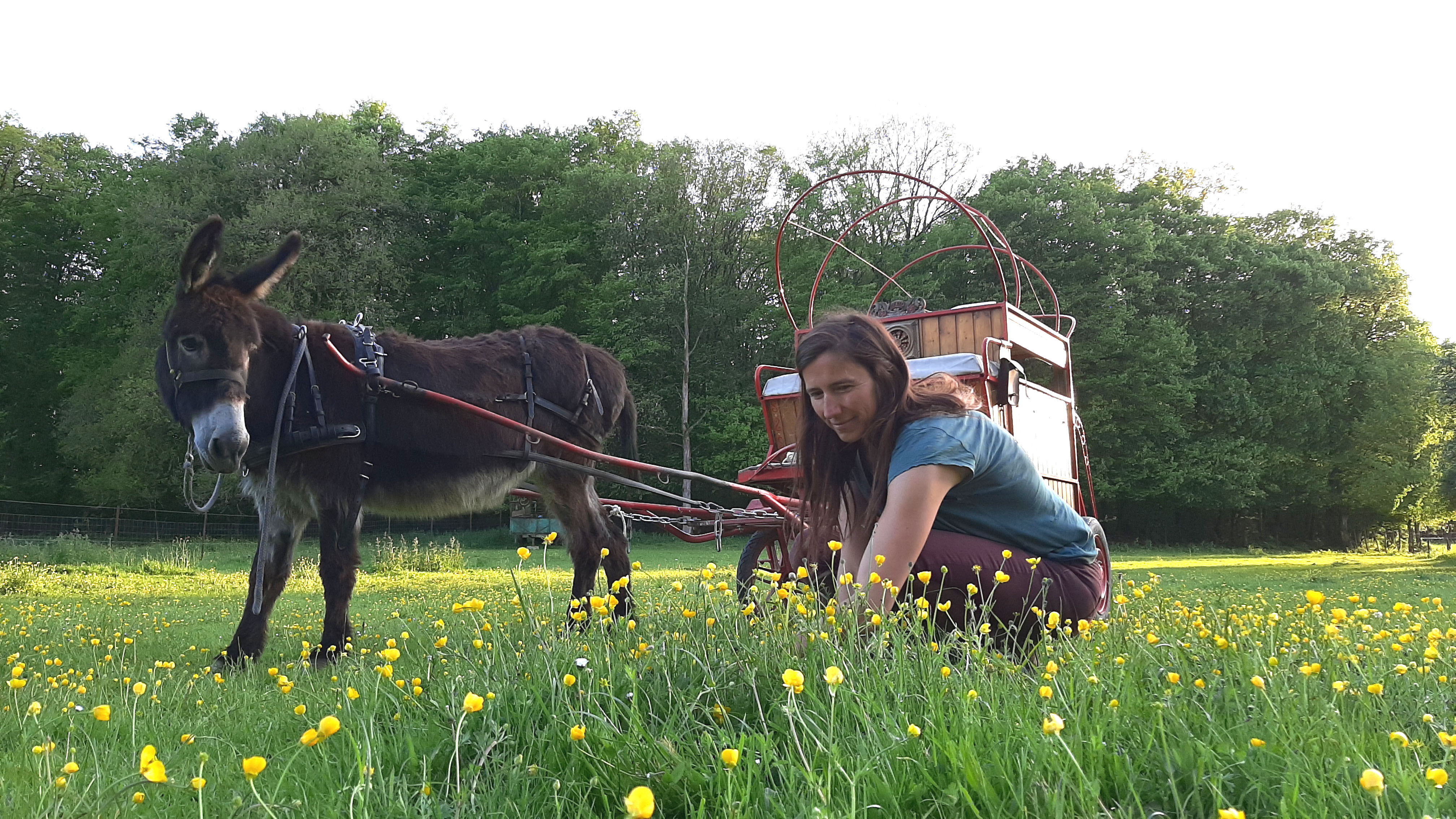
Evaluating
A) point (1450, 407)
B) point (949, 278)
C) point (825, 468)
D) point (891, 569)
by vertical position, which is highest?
point (949, 278)

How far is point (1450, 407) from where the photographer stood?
3731 centimetres

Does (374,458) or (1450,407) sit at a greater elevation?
(1450,407)

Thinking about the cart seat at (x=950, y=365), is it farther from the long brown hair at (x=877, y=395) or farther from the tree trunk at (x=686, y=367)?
the tree trunk at (x=686, y=367)

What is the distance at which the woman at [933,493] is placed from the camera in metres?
3.00

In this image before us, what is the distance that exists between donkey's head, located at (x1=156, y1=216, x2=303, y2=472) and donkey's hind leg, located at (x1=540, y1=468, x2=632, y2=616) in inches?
84.0

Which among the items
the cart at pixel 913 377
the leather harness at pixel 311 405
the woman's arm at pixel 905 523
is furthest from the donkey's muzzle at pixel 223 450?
the woman's arm at pixel 905 523

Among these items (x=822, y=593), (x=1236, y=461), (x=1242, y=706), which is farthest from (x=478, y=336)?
(x=1236, y=461)

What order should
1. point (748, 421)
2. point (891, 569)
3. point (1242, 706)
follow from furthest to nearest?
1. point (748, 421)
2. point (891, 569)
3. point (1242, 706)

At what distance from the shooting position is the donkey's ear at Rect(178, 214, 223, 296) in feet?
15.8

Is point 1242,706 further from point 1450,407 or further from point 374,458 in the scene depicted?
point 1450,407

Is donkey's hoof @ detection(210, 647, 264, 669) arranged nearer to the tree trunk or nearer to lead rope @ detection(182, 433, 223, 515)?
lead rope @ detection(182, 433, 223, 515)

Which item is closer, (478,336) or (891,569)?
(891,569)

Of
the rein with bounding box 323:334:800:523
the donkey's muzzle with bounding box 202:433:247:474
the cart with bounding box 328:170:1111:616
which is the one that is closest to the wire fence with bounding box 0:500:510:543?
the cart with bounding box 328:170:1111:616

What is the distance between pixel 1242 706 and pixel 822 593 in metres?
1.79
